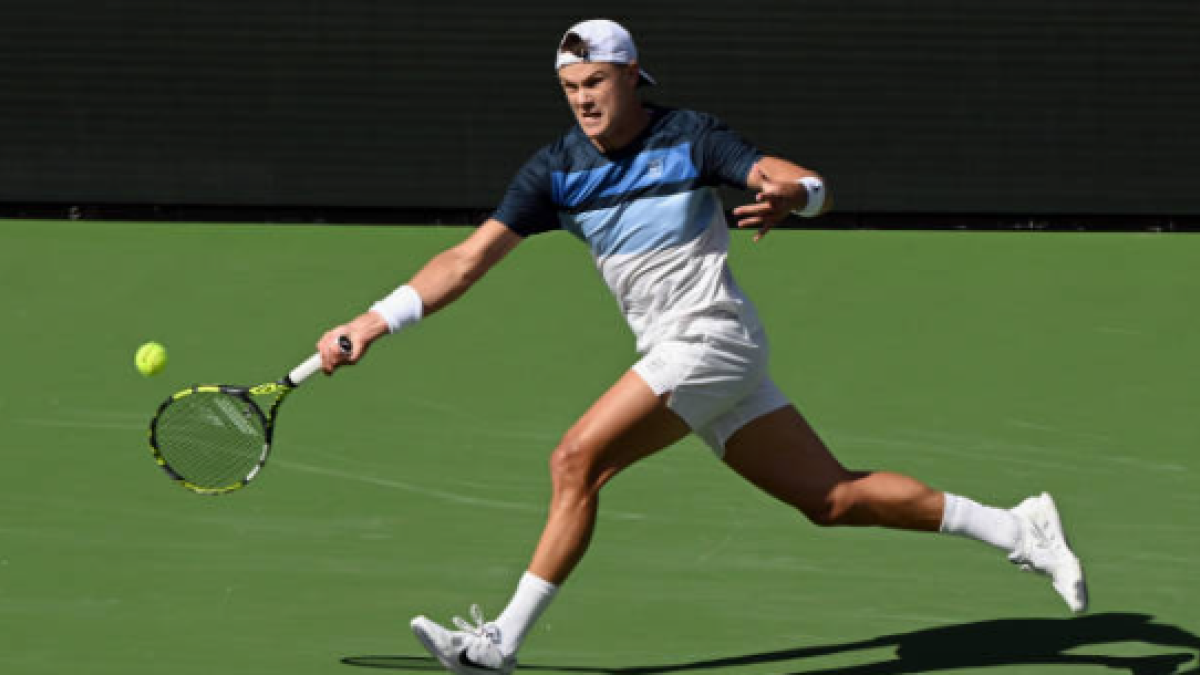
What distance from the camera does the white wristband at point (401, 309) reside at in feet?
22.2

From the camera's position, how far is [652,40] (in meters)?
17.8

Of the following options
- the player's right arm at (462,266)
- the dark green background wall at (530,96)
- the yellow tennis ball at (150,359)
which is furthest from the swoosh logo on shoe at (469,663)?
the dark green background wall at (530,96)

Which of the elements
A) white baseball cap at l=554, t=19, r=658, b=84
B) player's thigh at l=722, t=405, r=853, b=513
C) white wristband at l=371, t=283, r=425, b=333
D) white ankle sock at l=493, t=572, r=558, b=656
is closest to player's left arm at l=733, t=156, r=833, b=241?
white baseball cap at l=554, t=19, r=658, b=84

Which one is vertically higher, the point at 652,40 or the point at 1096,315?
the point at 652,40

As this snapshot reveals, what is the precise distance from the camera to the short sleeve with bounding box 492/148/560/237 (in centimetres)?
684

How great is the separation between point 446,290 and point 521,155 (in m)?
11.2

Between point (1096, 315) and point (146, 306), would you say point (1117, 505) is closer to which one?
point (1096, 315)

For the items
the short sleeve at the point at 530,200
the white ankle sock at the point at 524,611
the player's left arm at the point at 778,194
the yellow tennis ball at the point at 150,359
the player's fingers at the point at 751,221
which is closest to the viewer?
the player's fingers at the point at 751,221

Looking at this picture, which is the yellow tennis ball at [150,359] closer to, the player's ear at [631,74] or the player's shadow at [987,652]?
the player's shadow at [987,652]

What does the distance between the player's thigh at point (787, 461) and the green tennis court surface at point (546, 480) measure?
539mm

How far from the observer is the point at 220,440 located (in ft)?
24.9

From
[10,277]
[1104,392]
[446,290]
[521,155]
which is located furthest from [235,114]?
[446,290]

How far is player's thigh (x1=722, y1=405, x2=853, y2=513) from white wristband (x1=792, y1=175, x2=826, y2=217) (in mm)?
680

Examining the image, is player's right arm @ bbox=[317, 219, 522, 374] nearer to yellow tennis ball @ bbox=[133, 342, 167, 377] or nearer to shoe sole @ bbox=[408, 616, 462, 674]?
shoe sole @ bbox=[408, 616, 462, 674]
